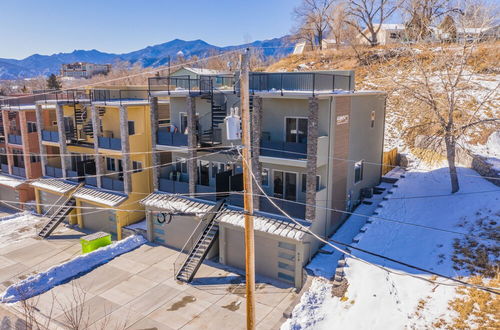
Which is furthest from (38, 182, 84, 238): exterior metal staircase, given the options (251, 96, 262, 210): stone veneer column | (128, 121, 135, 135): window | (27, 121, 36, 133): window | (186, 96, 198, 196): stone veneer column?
(251, 96, 262, 210): stone veneer column

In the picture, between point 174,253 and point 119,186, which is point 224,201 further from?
point 119,186

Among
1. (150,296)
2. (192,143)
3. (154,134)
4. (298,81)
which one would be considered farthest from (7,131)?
(298,81)

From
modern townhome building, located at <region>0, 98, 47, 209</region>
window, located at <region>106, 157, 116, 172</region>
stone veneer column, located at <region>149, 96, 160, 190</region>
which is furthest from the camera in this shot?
modern townhome building, located at <region>0, 98, 47, 209</region>

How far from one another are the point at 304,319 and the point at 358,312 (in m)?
2.04

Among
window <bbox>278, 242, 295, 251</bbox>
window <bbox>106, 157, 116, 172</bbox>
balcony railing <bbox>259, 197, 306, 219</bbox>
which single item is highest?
window <bbox>106, 157, 116, 172</bbox>

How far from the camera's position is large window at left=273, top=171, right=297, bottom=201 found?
19969 millimetres

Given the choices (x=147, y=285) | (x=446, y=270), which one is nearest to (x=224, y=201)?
(x=147, y=285)

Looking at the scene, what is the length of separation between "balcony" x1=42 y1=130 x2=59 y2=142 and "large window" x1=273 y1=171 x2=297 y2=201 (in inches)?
760

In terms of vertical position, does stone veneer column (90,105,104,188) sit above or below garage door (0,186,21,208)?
above

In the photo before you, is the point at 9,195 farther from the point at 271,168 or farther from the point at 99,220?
the point at 271,168

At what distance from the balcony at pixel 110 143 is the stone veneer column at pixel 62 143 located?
4.26 m

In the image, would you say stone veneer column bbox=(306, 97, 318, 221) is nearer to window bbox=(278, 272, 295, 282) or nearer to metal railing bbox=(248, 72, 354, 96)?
window bbox=(278, 272, 295, 282)

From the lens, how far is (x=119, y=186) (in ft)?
84.4

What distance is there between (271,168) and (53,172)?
2003 centimetres
